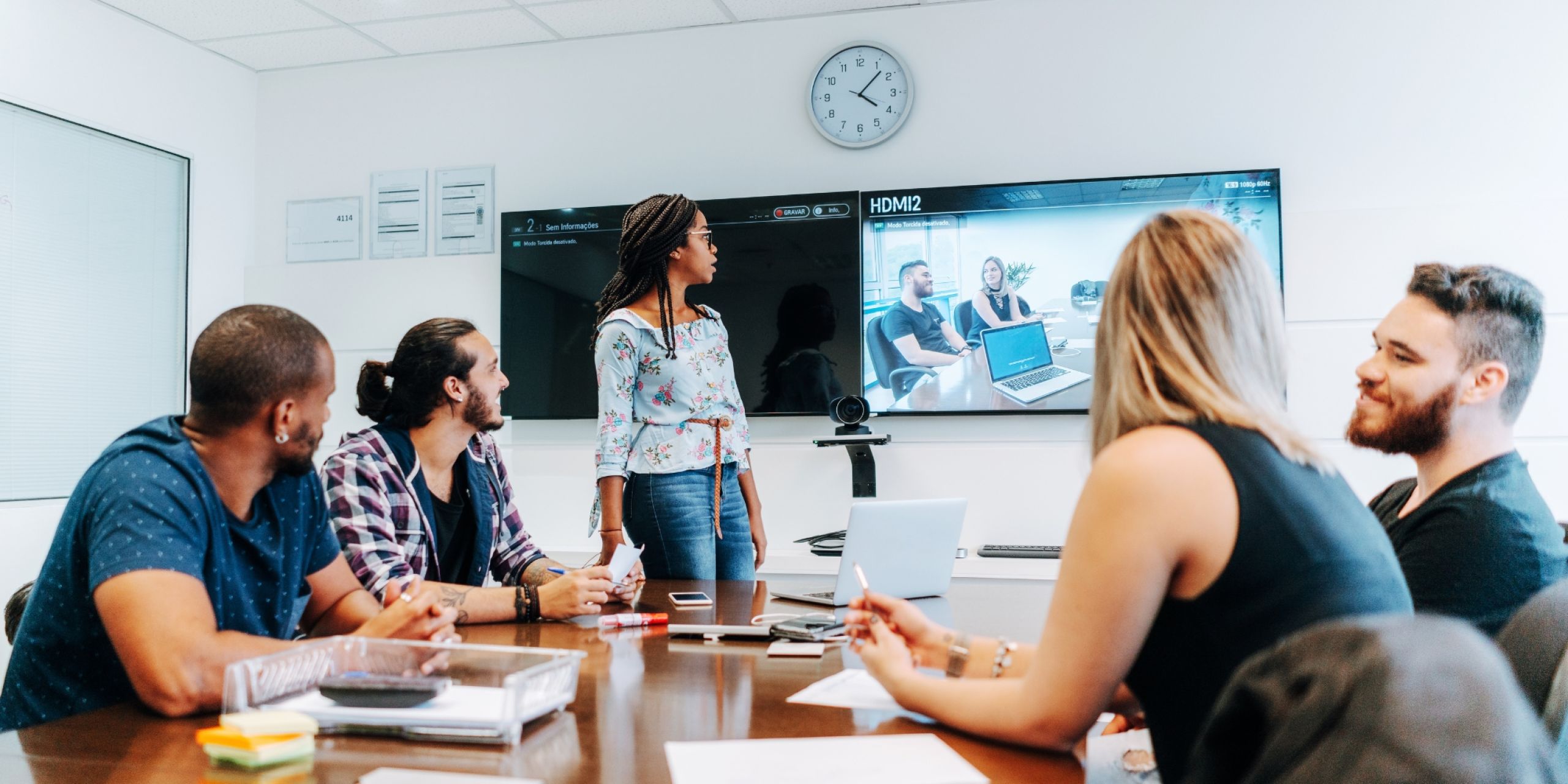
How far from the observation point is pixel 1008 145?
377cm

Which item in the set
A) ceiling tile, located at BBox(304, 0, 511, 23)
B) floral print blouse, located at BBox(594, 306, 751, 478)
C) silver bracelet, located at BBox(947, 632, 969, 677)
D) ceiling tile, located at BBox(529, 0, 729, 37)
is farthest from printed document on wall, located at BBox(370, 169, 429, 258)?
silver bracelet, located at BBox(947, 632, 969, 677)

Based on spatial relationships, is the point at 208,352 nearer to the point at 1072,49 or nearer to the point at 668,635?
the point at 668,635

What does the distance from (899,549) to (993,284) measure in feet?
A: 6.45

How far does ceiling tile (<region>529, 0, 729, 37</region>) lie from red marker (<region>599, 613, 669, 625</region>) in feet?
8.96

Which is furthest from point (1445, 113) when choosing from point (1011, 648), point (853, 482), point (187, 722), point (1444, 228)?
point (187, 722)

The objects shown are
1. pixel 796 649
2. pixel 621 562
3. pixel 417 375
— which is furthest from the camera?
pixel 417 375

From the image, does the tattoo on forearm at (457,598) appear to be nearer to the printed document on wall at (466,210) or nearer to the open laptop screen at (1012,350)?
the open laptop screen at (1012,350)

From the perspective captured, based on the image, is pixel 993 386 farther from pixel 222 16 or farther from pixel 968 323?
pixel 222 16

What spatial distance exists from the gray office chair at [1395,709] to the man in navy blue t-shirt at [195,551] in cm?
115

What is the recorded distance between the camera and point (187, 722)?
3.82 feet

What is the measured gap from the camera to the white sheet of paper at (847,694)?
1.22 meters

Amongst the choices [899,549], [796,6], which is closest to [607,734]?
[899,549]

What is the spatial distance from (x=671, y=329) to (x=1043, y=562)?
159 cm

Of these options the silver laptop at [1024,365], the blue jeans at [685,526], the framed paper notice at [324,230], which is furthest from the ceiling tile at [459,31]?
the blue jeans at [685,526]
